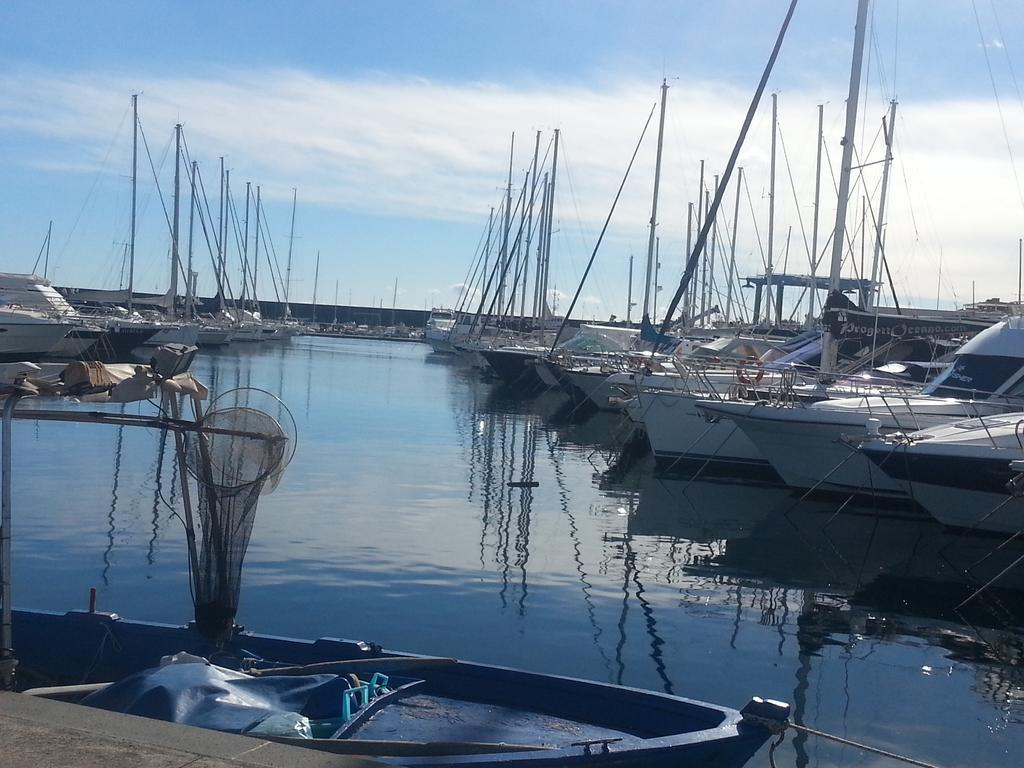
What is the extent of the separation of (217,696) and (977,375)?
18.5 m

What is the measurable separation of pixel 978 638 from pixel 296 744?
30.1 ft

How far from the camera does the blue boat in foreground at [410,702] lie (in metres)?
6.87

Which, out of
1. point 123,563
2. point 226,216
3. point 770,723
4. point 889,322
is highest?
point 226,216

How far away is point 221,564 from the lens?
885 centimetres

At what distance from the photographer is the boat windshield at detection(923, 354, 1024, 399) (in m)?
21.6

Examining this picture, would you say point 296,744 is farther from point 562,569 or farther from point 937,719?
point 562,569

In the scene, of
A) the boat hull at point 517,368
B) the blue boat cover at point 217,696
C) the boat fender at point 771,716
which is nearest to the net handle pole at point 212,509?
the blue boat cover at point 217,696

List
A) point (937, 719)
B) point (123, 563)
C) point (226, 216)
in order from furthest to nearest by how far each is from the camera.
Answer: point (226, 216)
point (123, 563)
point (937, 719)

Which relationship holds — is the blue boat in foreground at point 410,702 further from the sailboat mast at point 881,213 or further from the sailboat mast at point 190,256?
the sailboat mast at point 190,256

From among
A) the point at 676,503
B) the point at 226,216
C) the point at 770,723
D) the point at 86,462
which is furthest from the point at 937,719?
the point at 226,216

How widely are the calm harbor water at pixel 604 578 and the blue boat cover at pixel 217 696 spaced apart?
346cm

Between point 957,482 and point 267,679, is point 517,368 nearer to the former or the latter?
point 957,482

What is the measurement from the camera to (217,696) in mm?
7219

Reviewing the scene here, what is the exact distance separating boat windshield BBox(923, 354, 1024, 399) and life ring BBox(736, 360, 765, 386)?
3691 millimetres
